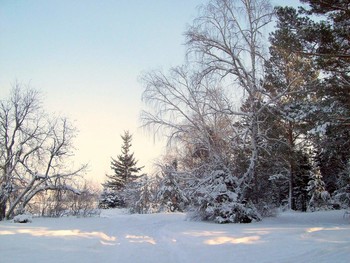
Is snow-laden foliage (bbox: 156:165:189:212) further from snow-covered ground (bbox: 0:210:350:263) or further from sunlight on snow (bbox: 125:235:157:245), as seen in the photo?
snow-covered ground (bbox: 0:210:350:263)

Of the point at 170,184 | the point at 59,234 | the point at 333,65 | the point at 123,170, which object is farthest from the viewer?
the point at 123,170

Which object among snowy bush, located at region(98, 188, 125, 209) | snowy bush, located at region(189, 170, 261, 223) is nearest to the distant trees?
snowy bush, located at region(189, 170, 261, 223)

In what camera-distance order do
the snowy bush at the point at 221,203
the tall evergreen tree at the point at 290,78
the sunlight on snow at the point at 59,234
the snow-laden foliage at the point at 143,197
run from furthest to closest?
the snow-laden foliage at the point at 143,197, the snowy bush at the point at 221,203, the tall evergreen tree at the point at 290,78, the sunlight on snow at the point at 59,234

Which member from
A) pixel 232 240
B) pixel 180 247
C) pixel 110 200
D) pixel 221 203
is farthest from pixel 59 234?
pixel 110 200

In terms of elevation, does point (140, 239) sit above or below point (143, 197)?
below

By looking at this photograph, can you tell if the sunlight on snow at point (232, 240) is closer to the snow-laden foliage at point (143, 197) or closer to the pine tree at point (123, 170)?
the snow-laden foliage at point (143, 197)

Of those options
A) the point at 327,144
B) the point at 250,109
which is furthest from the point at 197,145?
the point at 327,144

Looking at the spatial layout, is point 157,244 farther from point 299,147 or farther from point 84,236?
point 299,147

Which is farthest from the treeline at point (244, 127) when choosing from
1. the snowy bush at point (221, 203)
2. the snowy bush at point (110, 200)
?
the snowy bush at point (110, 200)

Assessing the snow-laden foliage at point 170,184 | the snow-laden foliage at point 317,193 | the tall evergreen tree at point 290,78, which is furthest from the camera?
the snow-laden foliage at point 317,193

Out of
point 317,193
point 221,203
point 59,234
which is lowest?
point 59,234

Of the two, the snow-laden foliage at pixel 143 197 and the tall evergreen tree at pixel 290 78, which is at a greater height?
the tall evergreen tree at pixel 290 78

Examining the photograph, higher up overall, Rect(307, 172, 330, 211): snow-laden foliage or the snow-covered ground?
Rect(307, 172, 330, 211): snow-laden foliage

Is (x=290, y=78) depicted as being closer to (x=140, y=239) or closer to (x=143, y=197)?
(x=140, y=239)
